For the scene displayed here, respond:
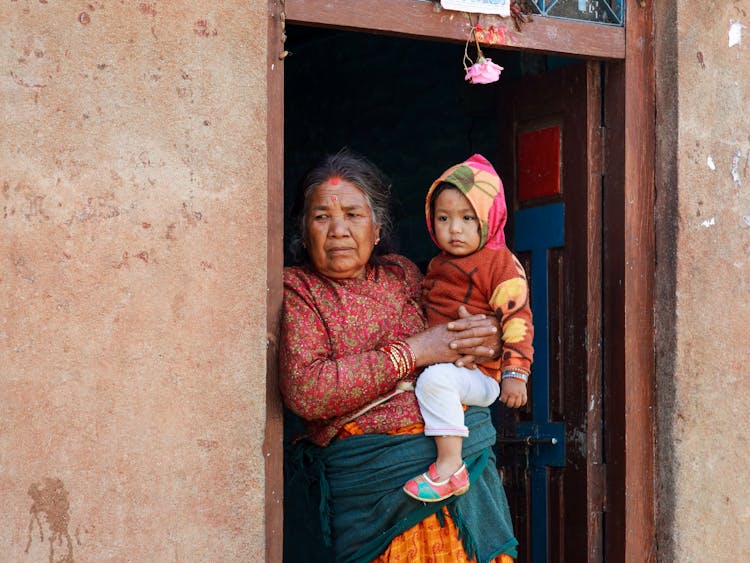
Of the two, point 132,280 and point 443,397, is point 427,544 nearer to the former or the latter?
point 443,397

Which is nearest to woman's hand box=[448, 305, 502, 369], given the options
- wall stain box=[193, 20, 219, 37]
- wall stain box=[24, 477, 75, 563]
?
wall stain box=[193, 20, 219, 37]

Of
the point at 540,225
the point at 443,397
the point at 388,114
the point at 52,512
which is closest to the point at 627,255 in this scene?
the point at 540,225

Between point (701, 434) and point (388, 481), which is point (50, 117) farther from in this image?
point (701, 434)

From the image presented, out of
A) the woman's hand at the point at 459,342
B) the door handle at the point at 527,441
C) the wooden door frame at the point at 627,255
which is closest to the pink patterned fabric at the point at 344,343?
the woman's hand at the point at 459,342

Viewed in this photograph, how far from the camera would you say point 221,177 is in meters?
3.43

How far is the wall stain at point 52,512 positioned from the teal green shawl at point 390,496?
86 centimetres

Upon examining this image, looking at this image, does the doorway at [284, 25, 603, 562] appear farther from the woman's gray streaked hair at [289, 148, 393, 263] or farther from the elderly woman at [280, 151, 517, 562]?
the woman's gray streaked hair at [289, 148, 393, 263]

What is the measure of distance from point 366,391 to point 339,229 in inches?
20.8

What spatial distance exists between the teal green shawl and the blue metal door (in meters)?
0.63

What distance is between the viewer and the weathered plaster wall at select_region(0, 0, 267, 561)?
3.15 m

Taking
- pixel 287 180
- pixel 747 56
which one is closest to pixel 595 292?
pixel 747 56

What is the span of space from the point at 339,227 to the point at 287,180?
303cm

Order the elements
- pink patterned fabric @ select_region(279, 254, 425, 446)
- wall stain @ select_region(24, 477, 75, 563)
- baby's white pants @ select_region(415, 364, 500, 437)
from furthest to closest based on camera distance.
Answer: baby's white pants @ select_region(415, 364, 500, 437), pink patterned fabric @ select_region(279, 254, 425, 446), wall stain @ select_region(24, 477, 75, 563)

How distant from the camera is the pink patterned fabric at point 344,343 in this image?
11.3 ft
